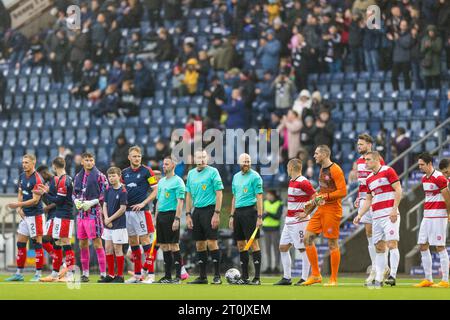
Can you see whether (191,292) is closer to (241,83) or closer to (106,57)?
(241,83)

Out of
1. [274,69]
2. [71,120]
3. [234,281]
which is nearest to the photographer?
[234,281]

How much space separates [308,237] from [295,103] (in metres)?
10.2

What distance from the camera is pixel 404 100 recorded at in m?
28.7

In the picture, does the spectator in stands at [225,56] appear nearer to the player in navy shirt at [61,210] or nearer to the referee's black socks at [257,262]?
the player in navy shirt at [61,210]

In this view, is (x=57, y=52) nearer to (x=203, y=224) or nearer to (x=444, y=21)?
(x=444, y=21)

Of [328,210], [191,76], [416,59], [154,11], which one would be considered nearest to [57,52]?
[154,11]

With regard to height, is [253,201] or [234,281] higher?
[253,201]

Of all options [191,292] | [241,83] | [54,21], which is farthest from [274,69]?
[191,292]

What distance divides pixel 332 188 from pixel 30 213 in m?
5.72

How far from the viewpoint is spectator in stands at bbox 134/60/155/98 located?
106 ft

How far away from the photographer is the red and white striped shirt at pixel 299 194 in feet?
62.3

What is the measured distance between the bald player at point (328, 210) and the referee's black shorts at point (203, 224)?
60.6 inches

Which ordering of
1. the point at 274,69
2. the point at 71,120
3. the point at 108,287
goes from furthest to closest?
the point at 71,120
the point at 274,69
the point at 108,287

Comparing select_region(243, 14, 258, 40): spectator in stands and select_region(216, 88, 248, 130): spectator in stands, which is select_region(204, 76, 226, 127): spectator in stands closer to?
select_region(216, 88, 248, 130): spectator in stands
